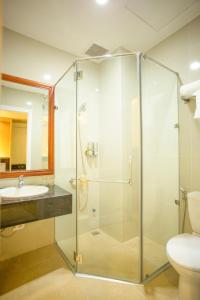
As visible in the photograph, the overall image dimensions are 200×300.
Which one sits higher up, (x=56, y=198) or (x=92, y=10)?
(x=92, y=10)

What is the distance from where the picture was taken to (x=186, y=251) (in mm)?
1244

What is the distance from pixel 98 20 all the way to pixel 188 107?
138cm

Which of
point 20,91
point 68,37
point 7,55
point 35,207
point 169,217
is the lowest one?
point 169,217

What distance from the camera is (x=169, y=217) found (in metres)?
1.95

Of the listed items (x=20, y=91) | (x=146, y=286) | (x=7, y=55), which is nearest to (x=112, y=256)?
(x=146, y=286)

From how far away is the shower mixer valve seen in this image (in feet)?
7.51

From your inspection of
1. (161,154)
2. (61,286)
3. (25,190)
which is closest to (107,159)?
(161,154)

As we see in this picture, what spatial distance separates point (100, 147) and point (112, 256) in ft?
4.54

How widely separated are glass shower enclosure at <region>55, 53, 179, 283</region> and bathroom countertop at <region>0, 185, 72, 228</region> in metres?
0.38

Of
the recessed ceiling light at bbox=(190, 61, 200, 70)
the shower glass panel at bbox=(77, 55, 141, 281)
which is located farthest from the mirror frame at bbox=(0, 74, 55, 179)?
the recessed ceiling light at bbox=(190, 61, 200, 70)

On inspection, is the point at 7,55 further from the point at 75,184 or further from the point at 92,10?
the point at 75,184

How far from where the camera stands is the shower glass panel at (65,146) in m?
1.93

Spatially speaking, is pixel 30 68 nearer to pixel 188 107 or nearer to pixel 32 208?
pixel 32 208

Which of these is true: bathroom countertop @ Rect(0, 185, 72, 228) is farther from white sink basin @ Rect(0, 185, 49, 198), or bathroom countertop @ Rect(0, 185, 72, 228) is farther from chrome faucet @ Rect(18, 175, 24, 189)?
chrome faucet @ Rect(18, 175, 24, 189)
